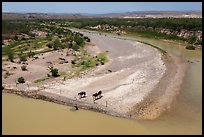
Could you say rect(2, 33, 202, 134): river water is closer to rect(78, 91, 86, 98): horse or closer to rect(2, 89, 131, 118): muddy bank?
rect(2, 89, 131, 118): muddy bank

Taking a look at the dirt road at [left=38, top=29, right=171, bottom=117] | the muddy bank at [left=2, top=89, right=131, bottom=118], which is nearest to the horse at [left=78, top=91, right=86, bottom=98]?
the dirt road at [left=38, top=29, right=171, bottom=117]

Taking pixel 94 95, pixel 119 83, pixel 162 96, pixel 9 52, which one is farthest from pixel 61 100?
pixel 9 52

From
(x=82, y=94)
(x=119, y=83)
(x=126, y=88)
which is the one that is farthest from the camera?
(x=119, y=83)

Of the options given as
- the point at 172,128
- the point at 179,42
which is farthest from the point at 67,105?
the point at 179,42

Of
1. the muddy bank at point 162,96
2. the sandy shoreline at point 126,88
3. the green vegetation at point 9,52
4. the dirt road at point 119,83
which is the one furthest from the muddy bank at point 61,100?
the green vegetation at point 9,52

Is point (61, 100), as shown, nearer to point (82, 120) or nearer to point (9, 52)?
point (82, 120)

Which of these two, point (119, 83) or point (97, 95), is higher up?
point (97, 95)
